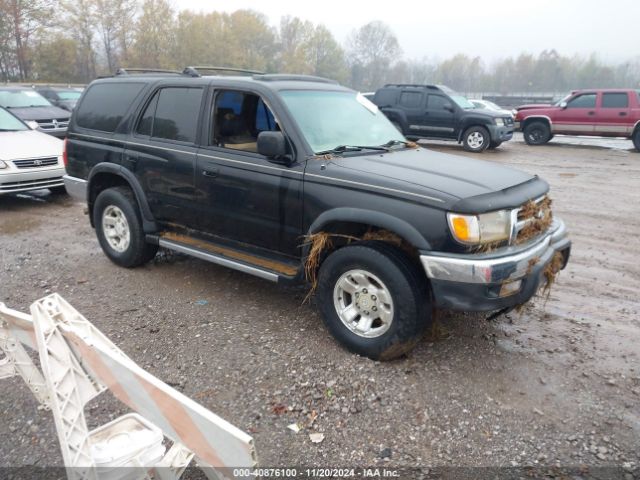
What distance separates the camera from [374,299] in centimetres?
341

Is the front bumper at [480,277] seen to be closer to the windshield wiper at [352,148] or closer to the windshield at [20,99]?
the windshield wiper at [352,148]

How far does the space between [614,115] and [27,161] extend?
52.6 feet

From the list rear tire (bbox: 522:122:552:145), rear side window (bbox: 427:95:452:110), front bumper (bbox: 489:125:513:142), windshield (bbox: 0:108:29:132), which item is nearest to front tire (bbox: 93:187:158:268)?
windshield (bbox: 0:108:29:132)

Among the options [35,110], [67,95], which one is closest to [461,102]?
[35,110]

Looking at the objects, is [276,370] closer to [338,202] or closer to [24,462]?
[338,202]

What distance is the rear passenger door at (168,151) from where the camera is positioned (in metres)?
4.40

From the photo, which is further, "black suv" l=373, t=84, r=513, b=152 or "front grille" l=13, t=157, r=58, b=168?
"black suv" l=373, t=84, r=513, b=152

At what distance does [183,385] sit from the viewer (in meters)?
3.25

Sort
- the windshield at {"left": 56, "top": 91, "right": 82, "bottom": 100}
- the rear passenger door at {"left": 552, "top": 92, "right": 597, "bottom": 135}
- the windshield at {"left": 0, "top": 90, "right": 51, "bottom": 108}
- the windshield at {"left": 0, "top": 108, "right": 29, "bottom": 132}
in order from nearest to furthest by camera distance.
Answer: the windshield at {"left": 0, "top": 108, "right": 29, "bottom": 132}
the windshield at {"left": 0, "top": 90, "right": 51, "bottom": 108}
the rear passenger door at {"left": 552, "top": 92, "right": 597, "bottom": 135}
the windshield at {"left": 56, "top": 91, "right": 82, "bottom": 100}

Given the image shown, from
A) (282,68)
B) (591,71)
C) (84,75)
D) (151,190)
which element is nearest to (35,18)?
(84,75)

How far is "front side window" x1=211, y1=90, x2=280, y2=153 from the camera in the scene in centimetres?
431

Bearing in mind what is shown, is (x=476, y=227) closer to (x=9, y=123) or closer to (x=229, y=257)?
(x=229, y=257)

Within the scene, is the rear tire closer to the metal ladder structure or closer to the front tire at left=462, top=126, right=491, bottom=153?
the front tire at left=462, top=126, right=491, bottom=153

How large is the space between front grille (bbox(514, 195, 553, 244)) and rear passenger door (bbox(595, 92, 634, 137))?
14520 millimetres
